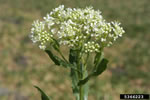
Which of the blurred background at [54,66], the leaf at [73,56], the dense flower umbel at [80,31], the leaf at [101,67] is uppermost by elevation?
the blurred background at [54,66]

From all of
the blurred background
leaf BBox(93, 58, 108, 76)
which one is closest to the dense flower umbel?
leaf BBox(93, 58, 108, 76)

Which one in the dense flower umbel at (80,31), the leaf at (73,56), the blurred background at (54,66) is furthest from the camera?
the blurred background at (54,66)

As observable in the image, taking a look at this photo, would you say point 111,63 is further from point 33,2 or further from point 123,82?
point 33,2


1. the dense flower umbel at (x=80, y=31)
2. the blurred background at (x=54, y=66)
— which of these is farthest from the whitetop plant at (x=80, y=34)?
the blurred background at (x=54, y=66)

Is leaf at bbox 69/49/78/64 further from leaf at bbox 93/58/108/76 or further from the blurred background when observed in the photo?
the blurred background

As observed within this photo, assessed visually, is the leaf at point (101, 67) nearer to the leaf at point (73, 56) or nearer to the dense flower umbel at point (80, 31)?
the dense flower umbel at point (80, 31)
